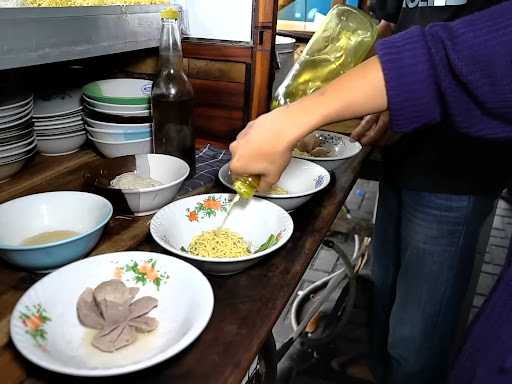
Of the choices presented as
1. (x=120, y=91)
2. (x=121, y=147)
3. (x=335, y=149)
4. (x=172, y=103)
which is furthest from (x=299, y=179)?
(x=120, y=91)

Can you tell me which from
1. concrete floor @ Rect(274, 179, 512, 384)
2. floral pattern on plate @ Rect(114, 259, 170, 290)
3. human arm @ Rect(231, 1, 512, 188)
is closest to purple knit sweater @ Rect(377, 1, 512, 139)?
human arm @ Rect(231, 1, 512, 188)

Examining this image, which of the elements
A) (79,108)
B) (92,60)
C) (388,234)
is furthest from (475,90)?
(92,60)

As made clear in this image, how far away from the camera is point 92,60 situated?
61.9 inches

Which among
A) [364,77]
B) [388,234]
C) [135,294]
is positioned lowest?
[388,234]

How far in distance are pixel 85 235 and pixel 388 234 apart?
3.57 feet

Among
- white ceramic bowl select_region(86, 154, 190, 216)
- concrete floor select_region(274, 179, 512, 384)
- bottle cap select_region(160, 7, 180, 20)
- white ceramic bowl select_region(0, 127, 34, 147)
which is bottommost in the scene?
concrete floor select_region(274, 179, 512, 384)

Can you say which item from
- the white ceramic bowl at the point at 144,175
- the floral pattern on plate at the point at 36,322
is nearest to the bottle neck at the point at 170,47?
the white ceramic bowl at the point at 144,175

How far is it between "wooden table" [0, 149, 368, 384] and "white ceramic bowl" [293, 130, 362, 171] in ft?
0.32

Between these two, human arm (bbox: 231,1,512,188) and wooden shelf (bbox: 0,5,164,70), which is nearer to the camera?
human arm (bbox: 231,1,512,188)

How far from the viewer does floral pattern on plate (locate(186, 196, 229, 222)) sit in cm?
103

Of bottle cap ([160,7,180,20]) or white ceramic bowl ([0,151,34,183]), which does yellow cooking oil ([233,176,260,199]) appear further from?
white ceramic bowl ([0,151,34,183])

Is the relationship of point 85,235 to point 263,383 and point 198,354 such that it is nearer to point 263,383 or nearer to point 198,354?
point 198,354

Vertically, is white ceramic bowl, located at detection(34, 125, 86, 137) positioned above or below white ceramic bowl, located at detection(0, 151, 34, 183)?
above

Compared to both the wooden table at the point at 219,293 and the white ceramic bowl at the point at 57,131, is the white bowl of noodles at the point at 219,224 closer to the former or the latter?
the wooden table at the point at 219,293
